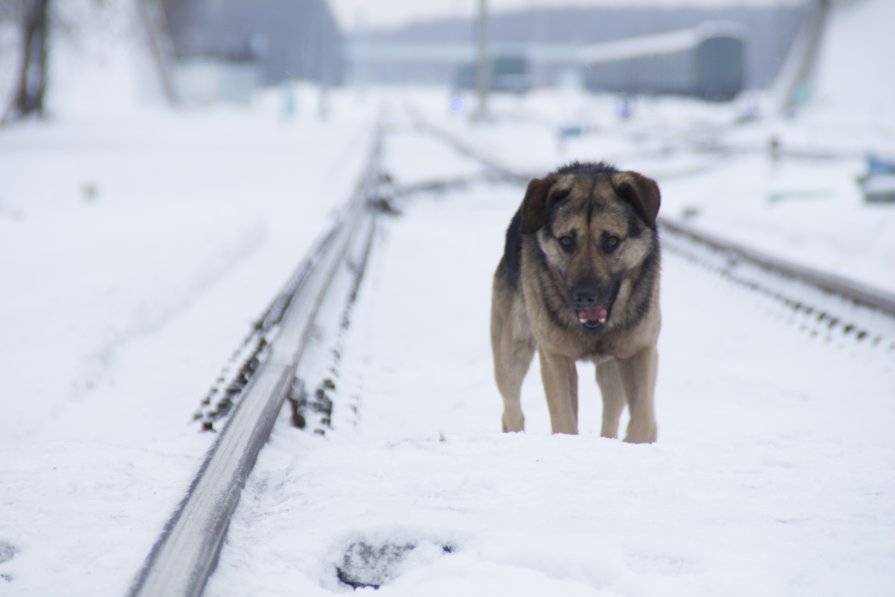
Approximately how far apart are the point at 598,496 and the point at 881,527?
32.7 inches

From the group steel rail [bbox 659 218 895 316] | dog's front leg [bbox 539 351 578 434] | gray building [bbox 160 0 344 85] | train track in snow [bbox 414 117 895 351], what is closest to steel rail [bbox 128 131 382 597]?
dog's front leg [bbox 539 351 578 434]

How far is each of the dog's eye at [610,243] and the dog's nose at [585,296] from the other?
0.75 ft

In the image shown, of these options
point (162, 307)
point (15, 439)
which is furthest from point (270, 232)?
point (15, 439)

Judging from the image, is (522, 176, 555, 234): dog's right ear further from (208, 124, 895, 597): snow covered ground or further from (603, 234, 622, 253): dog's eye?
(208, 124, 895, 597): snow covered ground

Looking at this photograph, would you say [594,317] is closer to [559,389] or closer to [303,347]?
[559,389]

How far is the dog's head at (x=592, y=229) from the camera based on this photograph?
396 cm

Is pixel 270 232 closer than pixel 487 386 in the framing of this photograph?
No

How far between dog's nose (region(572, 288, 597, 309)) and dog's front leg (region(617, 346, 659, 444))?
0.50 meters

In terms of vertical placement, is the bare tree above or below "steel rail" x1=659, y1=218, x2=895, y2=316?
above

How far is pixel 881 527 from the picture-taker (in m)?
3.11

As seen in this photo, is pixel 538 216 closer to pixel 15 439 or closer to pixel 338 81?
pixel 15 439

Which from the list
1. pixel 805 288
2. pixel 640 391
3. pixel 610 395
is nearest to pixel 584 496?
pixel 640 391

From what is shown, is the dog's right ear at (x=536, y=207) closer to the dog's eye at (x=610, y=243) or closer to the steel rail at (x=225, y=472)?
the dog's eye at (x=610, y=243)

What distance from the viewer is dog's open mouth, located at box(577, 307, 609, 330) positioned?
13.0ft
